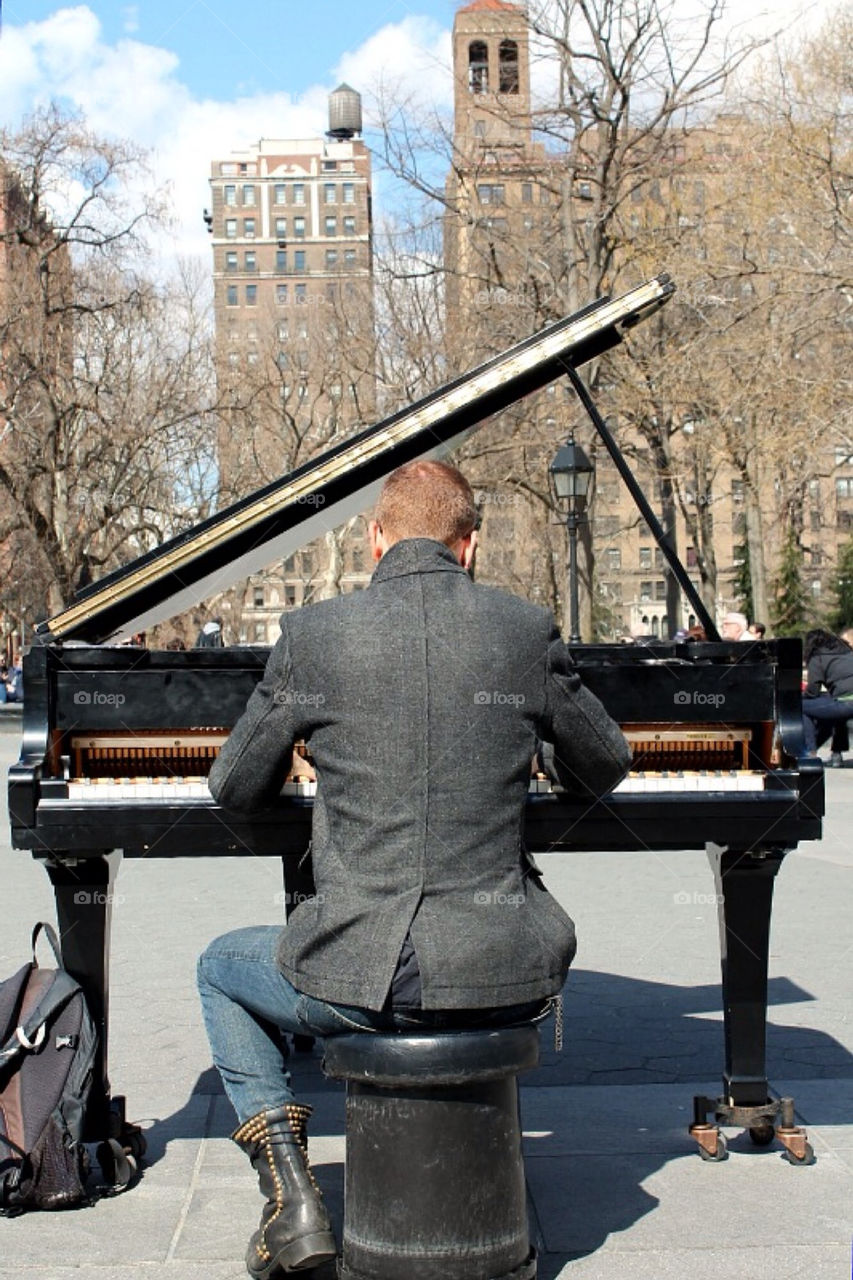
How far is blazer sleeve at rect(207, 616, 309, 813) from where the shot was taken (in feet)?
10.7

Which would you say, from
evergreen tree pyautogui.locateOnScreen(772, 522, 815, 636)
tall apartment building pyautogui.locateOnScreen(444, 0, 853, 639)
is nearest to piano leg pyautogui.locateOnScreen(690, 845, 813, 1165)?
tall apartment building pyautogui.locateOnScreen(444, 0, 853, 639)

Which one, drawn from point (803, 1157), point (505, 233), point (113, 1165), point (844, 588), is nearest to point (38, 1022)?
point (113, 1165)

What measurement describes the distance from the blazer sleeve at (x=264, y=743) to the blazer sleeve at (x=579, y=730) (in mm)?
545

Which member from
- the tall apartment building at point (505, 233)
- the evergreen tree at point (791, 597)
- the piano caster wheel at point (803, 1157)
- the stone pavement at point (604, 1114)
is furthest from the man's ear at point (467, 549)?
the evergreen tree at point (791, 597)

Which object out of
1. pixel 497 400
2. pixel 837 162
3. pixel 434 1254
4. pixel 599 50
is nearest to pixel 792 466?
pixel 837 162

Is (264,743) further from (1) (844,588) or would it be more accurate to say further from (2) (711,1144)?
(1) (844,588)

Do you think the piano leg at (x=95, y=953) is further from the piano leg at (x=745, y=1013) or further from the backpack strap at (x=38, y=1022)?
the piano leg at (x=745, y=1013)

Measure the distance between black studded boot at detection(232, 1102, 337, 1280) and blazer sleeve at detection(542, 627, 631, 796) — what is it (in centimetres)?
105

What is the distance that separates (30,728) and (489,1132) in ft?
5.23

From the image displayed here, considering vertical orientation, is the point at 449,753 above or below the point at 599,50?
below

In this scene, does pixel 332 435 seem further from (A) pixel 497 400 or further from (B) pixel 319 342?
(A) pixel 497 400

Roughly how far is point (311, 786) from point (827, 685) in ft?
41.8

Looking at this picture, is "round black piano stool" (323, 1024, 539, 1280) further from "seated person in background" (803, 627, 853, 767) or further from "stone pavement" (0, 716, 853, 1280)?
"seated person in background" (803, 627, 853, 767)

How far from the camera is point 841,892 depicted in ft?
28.9
